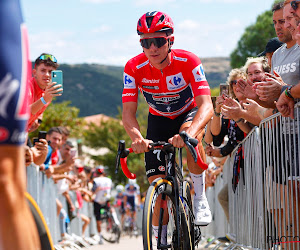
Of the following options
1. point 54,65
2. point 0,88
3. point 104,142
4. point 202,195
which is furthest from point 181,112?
point 104,142

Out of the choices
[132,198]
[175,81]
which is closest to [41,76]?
[175,81]

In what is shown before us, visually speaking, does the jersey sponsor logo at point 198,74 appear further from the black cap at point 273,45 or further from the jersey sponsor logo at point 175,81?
the black cap at point 273,45

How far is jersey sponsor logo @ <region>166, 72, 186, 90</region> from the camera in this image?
21.2 ft

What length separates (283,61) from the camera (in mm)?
6680

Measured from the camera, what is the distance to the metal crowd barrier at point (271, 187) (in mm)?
5762

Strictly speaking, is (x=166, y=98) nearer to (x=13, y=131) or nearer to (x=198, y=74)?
(x=198, y=74)

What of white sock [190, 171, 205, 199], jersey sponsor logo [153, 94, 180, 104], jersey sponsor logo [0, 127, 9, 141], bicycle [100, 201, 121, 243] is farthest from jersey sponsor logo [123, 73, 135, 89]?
bicycle [100, 201, 121, 243]

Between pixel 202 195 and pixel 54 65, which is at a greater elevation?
pixel 54 65

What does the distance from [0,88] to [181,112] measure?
4200 mm

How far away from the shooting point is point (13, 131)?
272cm

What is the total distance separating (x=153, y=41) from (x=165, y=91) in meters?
0.71

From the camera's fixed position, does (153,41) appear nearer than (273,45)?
Yes

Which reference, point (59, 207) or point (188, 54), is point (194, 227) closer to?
point (188, 54)

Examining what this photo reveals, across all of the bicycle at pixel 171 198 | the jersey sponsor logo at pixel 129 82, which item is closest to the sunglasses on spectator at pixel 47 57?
the jersey sponsor logo at pixel 129 82
